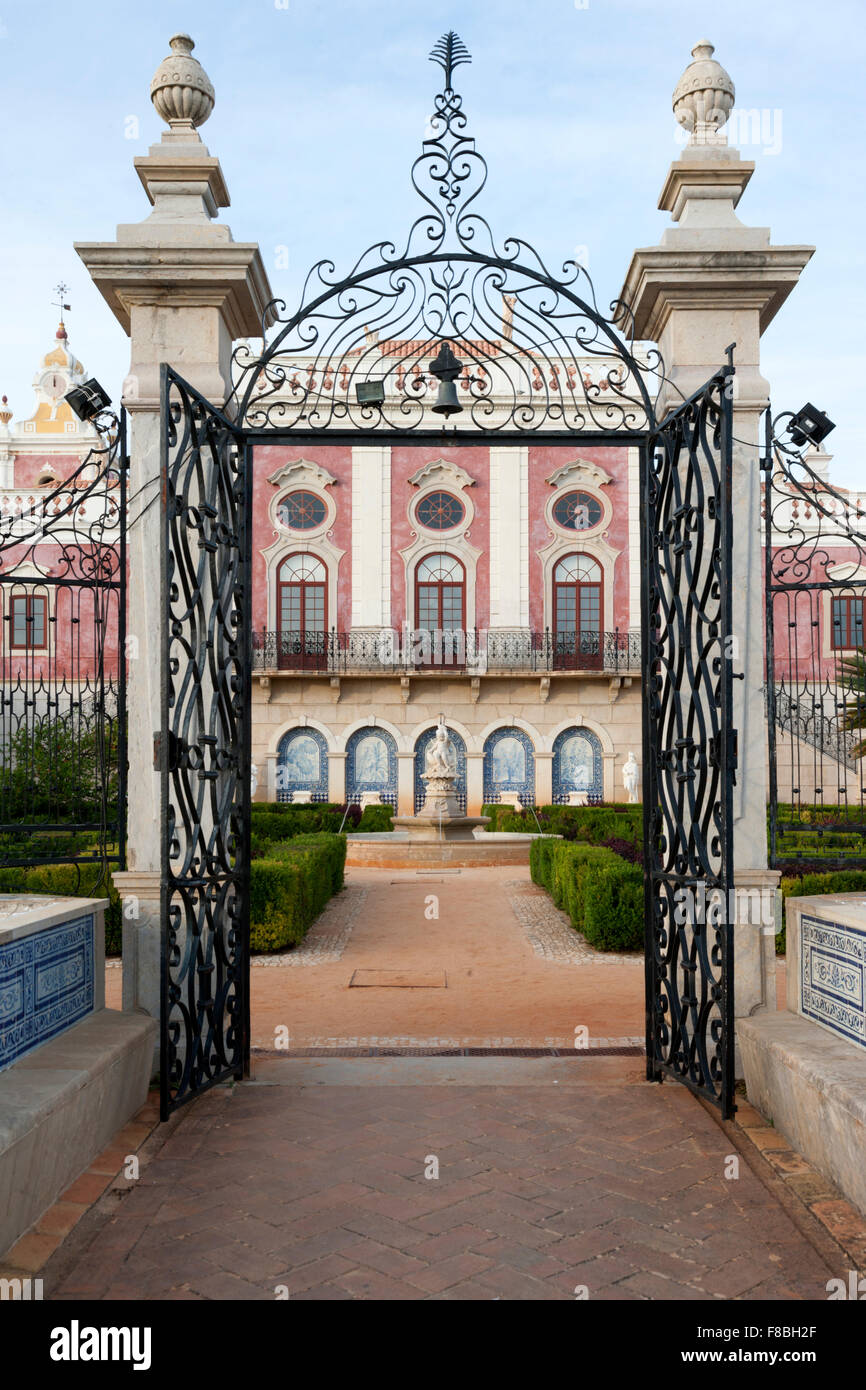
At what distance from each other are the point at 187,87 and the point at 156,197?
507 mm

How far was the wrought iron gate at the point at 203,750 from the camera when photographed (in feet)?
14.1

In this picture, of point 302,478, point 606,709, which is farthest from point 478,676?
point 302,478

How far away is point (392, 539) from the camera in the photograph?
81.0ft

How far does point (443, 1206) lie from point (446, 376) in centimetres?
343

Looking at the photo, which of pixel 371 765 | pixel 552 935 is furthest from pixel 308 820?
pixel 552 935

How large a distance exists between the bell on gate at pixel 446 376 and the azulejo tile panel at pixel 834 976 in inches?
106

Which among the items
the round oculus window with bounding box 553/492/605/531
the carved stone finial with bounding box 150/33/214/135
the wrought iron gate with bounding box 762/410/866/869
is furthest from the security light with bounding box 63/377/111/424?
the round oculus window with bounding box 553/492/605/531

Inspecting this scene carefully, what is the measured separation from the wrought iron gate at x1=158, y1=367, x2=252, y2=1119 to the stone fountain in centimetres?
1139

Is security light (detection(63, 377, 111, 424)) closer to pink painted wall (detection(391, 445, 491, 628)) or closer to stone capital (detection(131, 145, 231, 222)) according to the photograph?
stone capital (detection(131, 145, 231, 222))

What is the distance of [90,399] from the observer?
5016 mm

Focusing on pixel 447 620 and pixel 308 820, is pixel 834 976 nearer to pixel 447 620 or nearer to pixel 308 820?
pixel 308 820

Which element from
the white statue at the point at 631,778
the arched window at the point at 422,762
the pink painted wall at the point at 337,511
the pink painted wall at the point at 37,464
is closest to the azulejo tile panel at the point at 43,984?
the white statue at the point at 631,778

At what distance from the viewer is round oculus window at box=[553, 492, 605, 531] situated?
81.5ft
